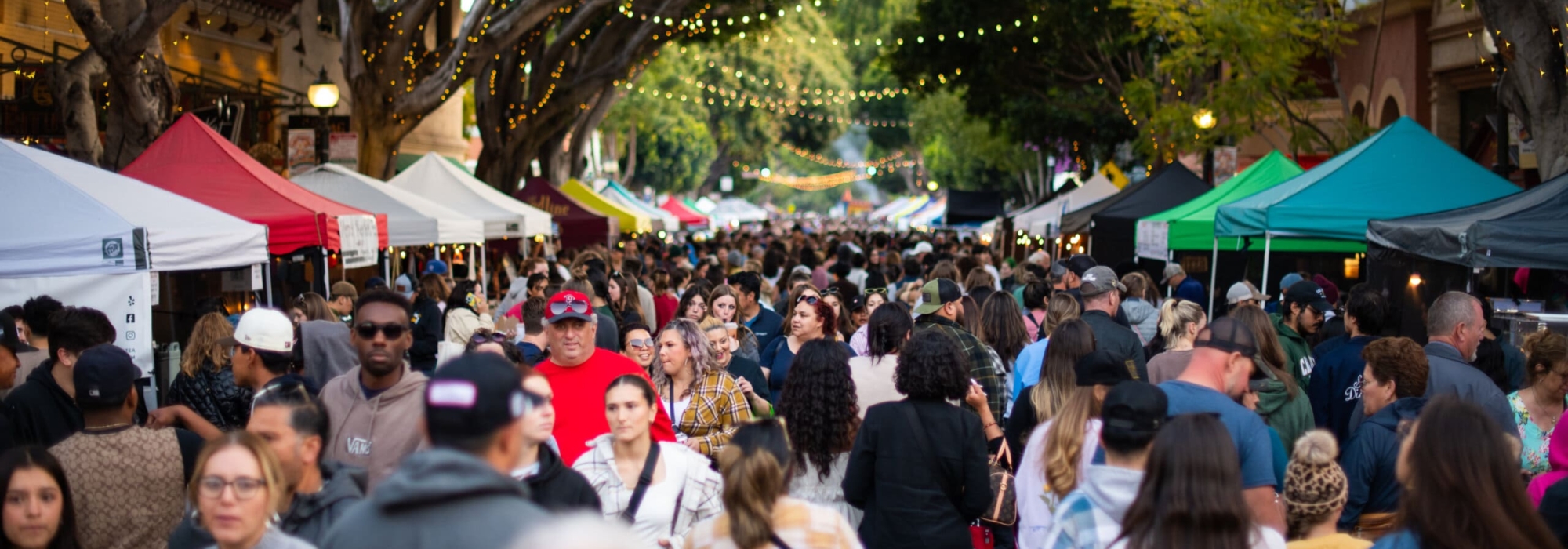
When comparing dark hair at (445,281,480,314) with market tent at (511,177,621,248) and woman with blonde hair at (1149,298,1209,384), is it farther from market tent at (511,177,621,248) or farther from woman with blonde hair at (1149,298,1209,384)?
market tent at (511,177,621,248)

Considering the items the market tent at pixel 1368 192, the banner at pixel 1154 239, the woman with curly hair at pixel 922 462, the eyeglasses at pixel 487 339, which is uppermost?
the market tent at pixel 1368 192

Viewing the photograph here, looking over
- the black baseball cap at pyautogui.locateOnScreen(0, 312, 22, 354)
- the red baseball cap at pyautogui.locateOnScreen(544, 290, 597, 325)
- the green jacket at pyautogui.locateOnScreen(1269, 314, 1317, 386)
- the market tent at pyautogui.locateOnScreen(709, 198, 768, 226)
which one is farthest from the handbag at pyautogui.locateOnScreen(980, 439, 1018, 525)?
the market tent at pyautogui.locateOnScreen(709, 198, 768, 226)

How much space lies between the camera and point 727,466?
4008mm

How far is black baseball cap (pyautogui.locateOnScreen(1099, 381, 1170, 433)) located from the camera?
4.07 m

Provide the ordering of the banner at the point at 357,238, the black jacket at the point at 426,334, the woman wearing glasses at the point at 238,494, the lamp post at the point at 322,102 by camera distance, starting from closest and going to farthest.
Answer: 1. the woman wearing glasses at the point at 238,494
2. the black jacket at the point at 426,334
3. the banner at the point at 357,238
4. the lamp post at the point at 322,102

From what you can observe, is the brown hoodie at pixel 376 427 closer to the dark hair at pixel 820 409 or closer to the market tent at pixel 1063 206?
the dark hair at pixel 820 409

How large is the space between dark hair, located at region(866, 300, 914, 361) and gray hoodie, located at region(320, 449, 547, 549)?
4.68 meters

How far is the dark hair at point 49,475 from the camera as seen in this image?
4414 mm

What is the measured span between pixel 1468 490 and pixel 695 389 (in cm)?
378

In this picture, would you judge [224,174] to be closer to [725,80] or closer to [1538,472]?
[1538,472]

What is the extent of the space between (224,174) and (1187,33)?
1150 cm

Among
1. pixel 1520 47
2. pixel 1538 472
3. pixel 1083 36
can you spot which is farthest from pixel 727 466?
pixel 1083 36

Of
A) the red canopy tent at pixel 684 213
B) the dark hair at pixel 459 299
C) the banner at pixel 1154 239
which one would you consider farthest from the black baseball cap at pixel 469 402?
the red canopy tent at pixel 684 213

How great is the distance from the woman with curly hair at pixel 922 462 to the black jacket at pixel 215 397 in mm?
3515
